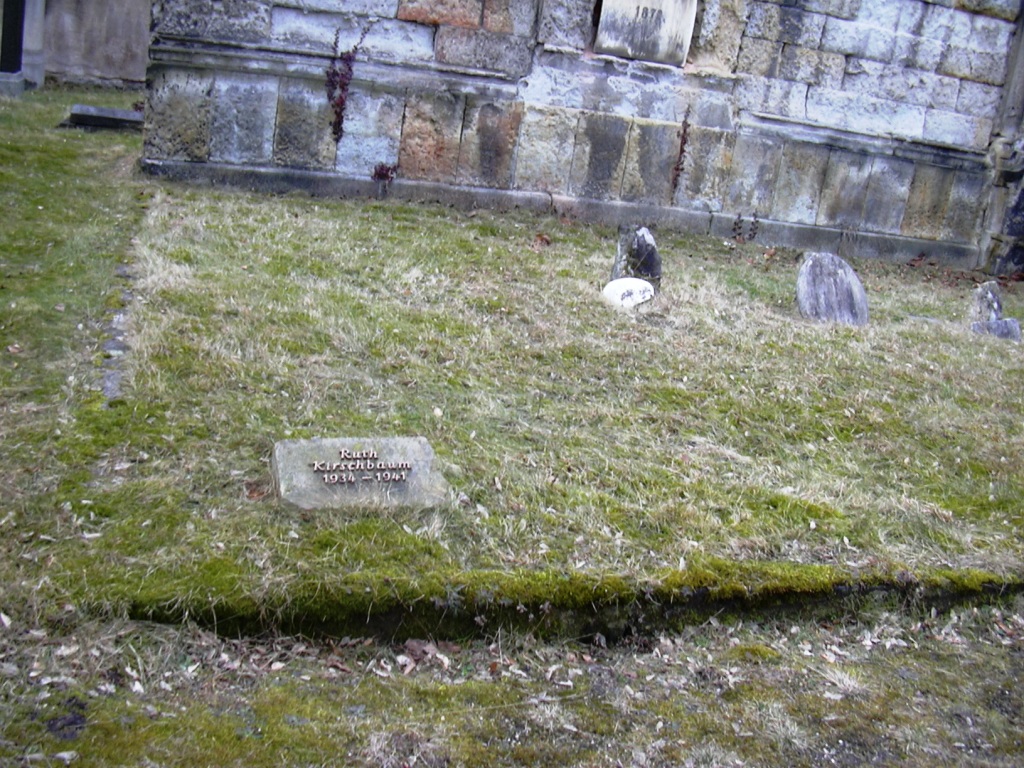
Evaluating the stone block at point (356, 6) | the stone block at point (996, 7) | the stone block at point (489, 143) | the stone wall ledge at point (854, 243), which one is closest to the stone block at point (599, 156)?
the stone block at point (489, 143)

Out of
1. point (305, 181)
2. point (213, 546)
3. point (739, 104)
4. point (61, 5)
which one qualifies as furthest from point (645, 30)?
point (61, 5)

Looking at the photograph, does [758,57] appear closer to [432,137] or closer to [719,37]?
[719,37]

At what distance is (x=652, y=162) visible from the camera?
9.45 metres

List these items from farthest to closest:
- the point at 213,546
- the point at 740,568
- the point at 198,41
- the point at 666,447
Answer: the point at 198,41
the point at 666,447
the point at 740,568
the point at 213,546

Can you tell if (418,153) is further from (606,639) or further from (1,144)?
(606,639)

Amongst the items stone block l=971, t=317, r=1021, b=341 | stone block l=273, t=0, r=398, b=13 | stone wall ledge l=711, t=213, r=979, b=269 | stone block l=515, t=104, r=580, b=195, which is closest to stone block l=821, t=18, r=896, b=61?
stone wall ledge l=711, t=213, r=979, b=269

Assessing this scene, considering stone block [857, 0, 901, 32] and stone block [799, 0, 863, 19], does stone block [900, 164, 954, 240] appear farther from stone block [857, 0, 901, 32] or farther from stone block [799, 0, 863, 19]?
stone block [799, 0, 863, 19]

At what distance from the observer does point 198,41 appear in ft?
27.1

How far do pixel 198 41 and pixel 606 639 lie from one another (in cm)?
685

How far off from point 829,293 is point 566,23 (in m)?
3.76

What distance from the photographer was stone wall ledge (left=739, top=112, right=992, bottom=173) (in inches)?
380

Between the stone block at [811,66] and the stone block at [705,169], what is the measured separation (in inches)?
34.7

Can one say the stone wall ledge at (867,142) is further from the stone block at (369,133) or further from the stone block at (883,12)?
the stone block at (369,133)

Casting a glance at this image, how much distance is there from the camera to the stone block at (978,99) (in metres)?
10.2
